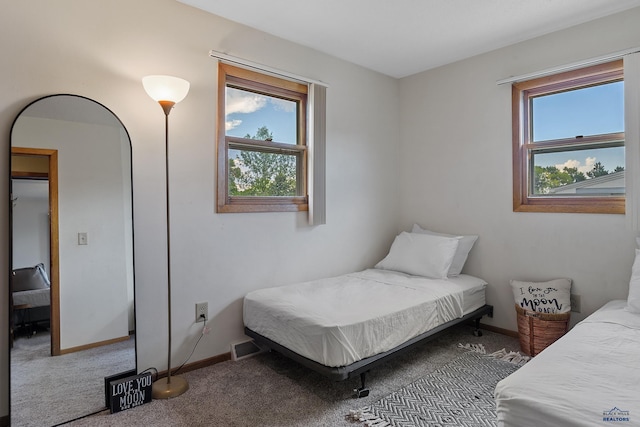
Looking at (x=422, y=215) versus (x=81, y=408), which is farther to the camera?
(x=422, y=215)

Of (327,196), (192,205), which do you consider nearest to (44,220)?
(192,205)

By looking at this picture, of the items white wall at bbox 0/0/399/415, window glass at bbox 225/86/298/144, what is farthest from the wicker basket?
window glass at bbox 225/86/298/144

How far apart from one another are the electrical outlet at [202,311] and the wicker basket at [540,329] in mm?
2375

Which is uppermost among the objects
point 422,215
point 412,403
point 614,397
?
point 422,215

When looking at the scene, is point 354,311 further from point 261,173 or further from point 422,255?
point 261,173

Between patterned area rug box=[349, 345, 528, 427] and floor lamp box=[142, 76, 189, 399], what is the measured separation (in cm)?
110

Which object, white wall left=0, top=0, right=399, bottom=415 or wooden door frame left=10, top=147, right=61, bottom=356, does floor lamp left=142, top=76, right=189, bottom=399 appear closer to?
white wall left=0, top=0, right=399, bottom=415

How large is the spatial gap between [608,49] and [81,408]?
416cm

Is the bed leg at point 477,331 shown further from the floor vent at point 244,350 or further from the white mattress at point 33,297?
the white mattress at point 33,297

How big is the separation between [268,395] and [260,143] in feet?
6.11

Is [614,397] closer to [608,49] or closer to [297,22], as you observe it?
[608,49]

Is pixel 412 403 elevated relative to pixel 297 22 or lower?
lower

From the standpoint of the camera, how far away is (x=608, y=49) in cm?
269

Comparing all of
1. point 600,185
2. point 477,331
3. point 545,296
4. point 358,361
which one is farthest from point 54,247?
point 600,185
